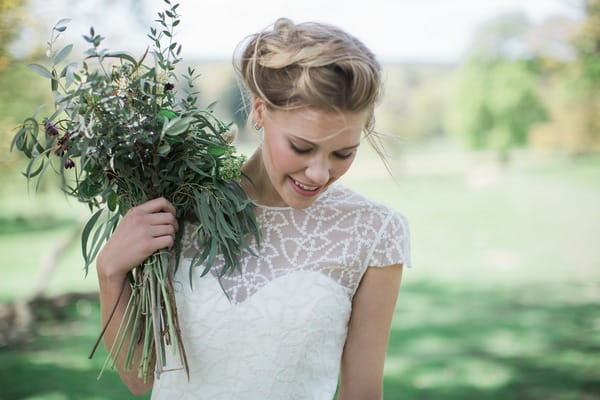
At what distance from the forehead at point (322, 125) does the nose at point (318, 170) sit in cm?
4

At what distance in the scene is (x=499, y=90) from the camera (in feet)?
26.5

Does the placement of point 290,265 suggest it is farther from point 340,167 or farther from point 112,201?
point 112,201

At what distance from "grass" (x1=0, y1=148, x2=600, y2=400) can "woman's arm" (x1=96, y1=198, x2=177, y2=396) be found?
3114mm

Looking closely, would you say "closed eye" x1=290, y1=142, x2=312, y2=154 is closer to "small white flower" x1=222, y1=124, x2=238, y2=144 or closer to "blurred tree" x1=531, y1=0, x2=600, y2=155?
"small white flower" x1=222, y1=124, x2=238, y2=144

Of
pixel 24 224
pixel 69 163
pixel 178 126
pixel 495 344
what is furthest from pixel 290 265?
pixel 24 224

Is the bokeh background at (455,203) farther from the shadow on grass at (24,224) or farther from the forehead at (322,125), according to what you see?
the forehead at (322,125)

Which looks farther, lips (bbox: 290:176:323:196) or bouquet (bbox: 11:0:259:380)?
lips (bbox: 290:176:323:196)

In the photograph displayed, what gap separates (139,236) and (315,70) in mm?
486

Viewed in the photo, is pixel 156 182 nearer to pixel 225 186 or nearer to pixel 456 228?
pixel 225 186

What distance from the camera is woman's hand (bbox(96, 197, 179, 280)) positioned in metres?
1.32

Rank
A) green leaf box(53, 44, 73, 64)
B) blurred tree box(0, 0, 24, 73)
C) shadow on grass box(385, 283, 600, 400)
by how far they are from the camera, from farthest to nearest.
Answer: shadow on grass box(385, 283, 600, 400) < blurred tree box(0, 0, 24, 73) < green leaf box(53, 44, 73, 64)

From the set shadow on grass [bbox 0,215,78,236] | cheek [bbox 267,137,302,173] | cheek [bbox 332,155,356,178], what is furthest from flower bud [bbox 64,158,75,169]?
shadow on grass [bbox 0,215,78,236]

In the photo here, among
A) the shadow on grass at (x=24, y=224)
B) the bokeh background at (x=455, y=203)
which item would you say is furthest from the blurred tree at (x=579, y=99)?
the shadow on grass at (x=24, y=224)

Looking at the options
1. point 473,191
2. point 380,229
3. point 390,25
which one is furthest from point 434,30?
point 380,229
